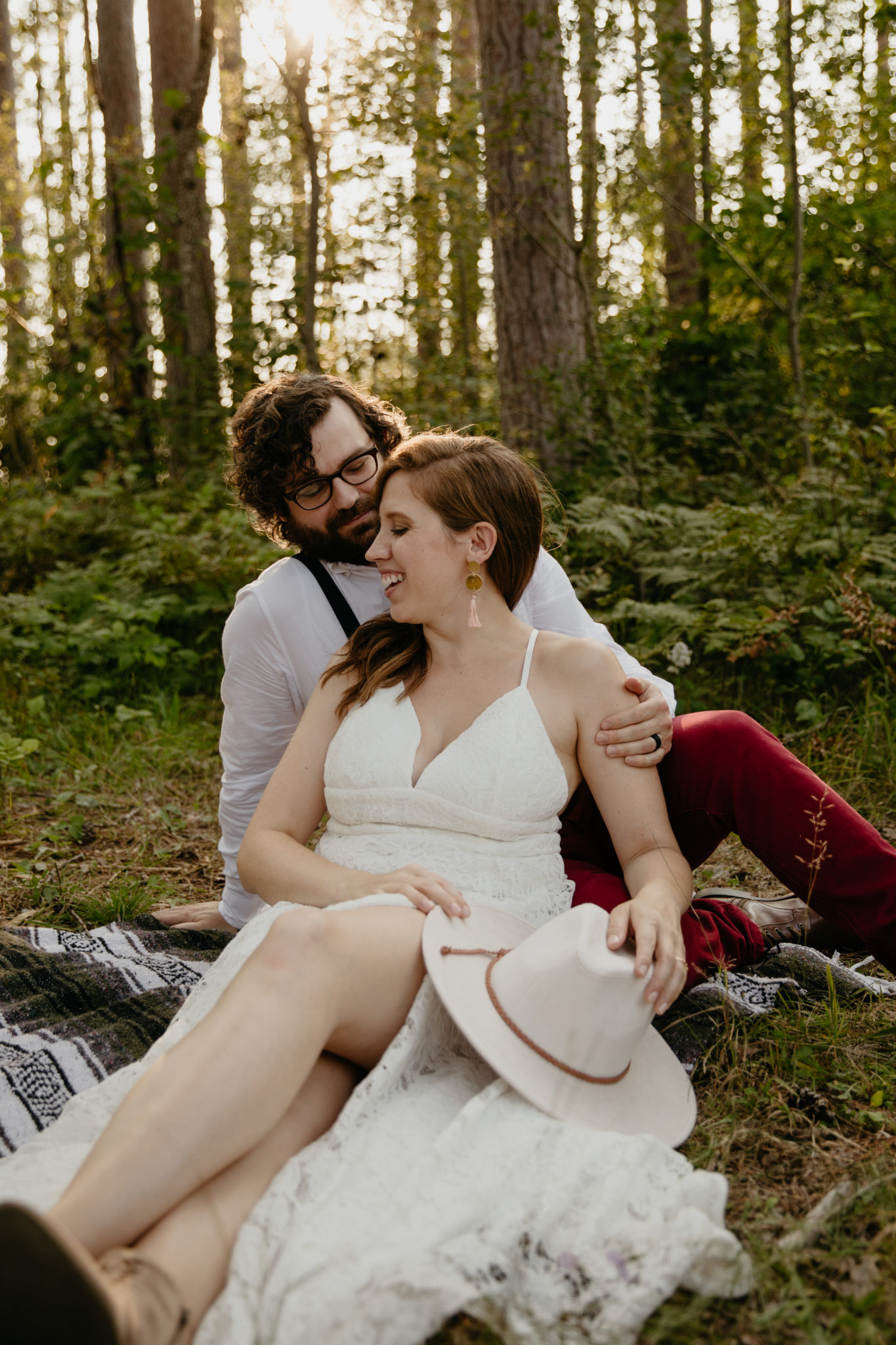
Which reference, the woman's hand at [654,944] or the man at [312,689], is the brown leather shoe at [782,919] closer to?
the man at [312,689]

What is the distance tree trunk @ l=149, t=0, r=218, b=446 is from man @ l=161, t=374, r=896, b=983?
5.44 metres

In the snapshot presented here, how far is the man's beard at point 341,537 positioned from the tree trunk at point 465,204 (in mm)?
3728

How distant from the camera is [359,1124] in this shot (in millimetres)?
1781

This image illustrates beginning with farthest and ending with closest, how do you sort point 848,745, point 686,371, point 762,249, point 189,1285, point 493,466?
point 686,371
point 762,249
point 848,745
point 493,466
point 189,1285

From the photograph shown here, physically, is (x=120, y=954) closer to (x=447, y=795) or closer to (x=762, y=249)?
(x=447, y=795)

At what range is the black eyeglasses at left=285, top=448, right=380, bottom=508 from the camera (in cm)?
292

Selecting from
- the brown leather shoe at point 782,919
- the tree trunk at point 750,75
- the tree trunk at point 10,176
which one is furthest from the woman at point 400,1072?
the tree trunk at point 10,176

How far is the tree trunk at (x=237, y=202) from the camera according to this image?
26.7 feet

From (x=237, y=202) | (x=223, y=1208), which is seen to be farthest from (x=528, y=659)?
(x=237, y=202)

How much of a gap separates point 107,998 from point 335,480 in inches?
59.2

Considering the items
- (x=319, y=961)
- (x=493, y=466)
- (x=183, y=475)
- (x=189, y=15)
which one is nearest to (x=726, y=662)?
(x=493, y=466)

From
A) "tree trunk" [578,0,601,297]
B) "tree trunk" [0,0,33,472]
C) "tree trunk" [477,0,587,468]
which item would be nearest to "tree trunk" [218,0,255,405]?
"tree trunk" [0,0,33,472]

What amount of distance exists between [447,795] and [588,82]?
15.4 ft

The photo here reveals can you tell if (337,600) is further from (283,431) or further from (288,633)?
(283,431)
